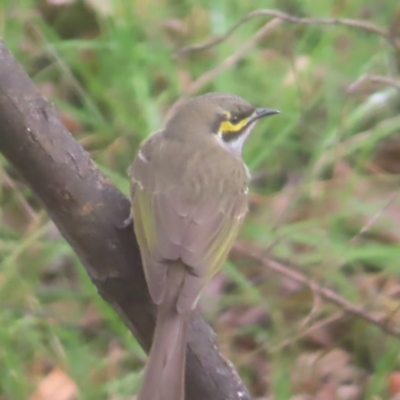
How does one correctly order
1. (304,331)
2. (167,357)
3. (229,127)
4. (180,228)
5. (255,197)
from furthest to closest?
(255,197) → (304,331) → (229,127) → (180,228) → (167,357)

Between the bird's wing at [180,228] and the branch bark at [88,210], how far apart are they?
7 cm

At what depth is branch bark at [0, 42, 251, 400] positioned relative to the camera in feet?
6.21

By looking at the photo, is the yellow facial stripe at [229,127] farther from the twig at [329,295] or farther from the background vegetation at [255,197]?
the twig at [329,295]

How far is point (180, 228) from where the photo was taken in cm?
227

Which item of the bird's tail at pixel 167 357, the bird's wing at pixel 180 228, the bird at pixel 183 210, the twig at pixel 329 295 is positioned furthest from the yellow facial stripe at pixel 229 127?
the bird's tail at pixel 167 357

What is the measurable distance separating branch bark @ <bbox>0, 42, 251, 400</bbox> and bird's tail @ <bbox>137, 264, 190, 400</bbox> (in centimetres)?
11

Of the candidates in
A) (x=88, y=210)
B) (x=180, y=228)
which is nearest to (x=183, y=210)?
(x=180, y=228)

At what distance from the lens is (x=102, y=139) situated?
4.21 metres

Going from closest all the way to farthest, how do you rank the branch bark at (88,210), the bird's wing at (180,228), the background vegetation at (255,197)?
Answer: the branch bark at (88,210), the bird's wing at (180,228), the background vegetation at (255,197)

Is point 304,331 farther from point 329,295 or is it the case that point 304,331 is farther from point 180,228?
point 180,228

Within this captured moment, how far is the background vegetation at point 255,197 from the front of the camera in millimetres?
3453

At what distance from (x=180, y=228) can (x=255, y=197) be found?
77.0 inches

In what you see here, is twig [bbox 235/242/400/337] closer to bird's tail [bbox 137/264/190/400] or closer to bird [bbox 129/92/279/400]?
bird [bbox 129/92/279/400]

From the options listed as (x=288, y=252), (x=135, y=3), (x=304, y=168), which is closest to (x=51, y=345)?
(x=288, y=252)
